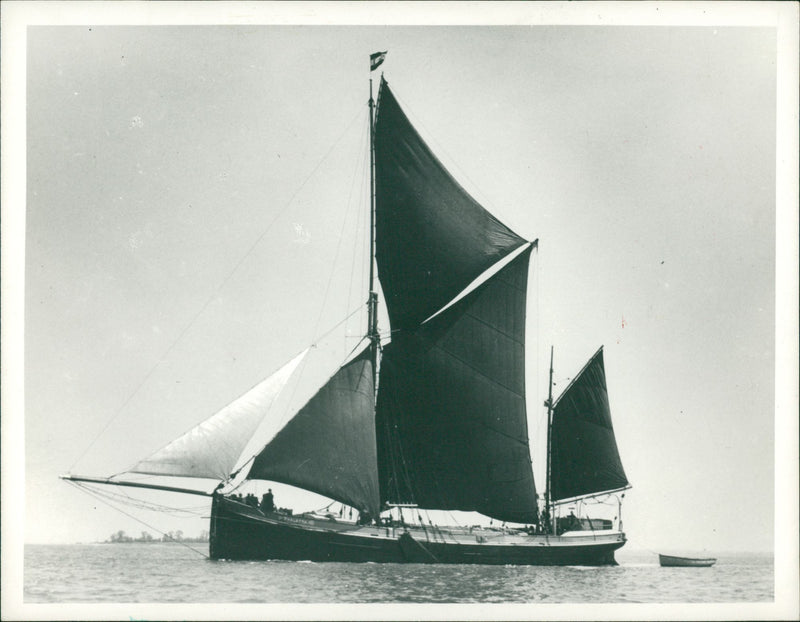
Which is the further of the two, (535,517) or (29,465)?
(535,517)

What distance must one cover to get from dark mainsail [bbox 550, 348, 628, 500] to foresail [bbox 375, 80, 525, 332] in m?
5.21

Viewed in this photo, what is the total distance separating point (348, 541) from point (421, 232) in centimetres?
897

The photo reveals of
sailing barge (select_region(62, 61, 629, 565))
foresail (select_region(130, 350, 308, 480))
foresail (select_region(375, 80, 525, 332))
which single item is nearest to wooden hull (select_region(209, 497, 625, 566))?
sailing barge (select_region(62, 61, 629, 565))

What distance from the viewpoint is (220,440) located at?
27438mm

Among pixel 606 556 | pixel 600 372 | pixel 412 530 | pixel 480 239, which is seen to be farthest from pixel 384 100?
pixel 606 556

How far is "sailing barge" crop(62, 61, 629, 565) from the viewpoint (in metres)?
29.3

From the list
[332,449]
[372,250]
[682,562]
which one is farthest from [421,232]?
[682,562]

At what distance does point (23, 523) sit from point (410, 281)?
45.5ft

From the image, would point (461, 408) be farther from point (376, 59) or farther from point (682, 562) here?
point (376, 59)

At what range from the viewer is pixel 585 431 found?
3641 cm

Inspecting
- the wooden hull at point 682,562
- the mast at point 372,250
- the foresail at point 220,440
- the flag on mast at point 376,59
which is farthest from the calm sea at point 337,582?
the flag on mast at point 376,59

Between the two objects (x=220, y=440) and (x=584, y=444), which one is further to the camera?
(x=584, y=444)

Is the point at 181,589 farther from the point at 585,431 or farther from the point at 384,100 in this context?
the point at 585,431

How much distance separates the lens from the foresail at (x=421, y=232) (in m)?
30.1
